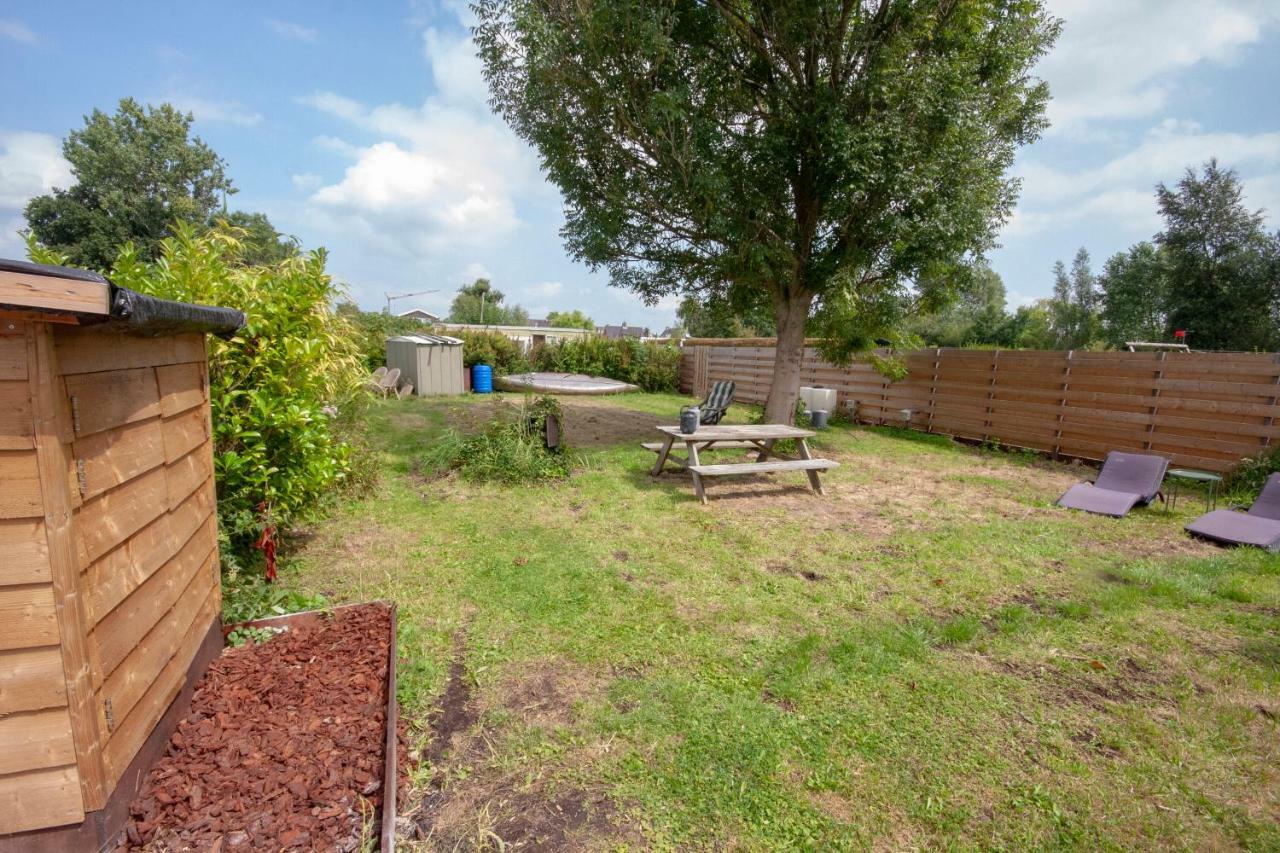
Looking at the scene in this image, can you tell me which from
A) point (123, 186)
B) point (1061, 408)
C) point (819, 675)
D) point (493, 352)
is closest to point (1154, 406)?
point (1061, 408)

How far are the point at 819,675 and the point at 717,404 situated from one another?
18.6ft

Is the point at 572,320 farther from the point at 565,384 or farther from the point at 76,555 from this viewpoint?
the point at 76,555

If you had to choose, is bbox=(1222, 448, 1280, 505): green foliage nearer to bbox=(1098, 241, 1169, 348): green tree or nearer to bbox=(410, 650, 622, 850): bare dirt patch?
bbox=(410, 650, 622, 850): bare dirt patch

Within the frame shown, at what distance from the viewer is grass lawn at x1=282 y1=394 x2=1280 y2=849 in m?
1.87

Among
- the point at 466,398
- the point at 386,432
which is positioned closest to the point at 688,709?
the point at 386,432

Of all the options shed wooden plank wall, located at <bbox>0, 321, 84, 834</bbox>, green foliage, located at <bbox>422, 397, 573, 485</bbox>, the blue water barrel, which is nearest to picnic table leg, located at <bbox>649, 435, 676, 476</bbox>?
green foliage, located at <bbox>422, 397, 573, 485</bbox>

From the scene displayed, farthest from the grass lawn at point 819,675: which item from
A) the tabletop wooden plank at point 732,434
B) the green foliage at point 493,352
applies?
the green foliage at point 493,352

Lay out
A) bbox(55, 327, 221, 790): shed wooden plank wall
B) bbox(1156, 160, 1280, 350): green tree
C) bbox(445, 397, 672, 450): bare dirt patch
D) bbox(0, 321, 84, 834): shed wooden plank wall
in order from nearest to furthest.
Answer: bbox(0, 321, 84, 834): shed wooden plank wall → bbox(55, 327, 221, 790): shed wooden plank wall → bbox(445, 397, 672, 450): bare dirt patch → bbox(1156, 160, 1280, 350): green tree

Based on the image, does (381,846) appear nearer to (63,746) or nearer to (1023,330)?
(63,746)

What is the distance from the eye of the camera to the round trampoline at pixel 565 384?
14734mm

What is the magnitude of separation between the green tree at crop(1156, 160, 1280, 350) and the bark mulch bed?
30.0 meters

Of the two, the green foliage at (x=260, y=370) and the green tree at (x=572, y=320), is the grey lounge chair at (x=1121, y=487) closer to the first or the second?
the green foliage at (x=260, y=370)

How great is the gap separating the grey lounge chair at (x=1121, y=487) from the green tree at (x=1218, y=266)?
22748 millimetres

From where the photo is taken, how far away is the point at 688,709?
238cm
